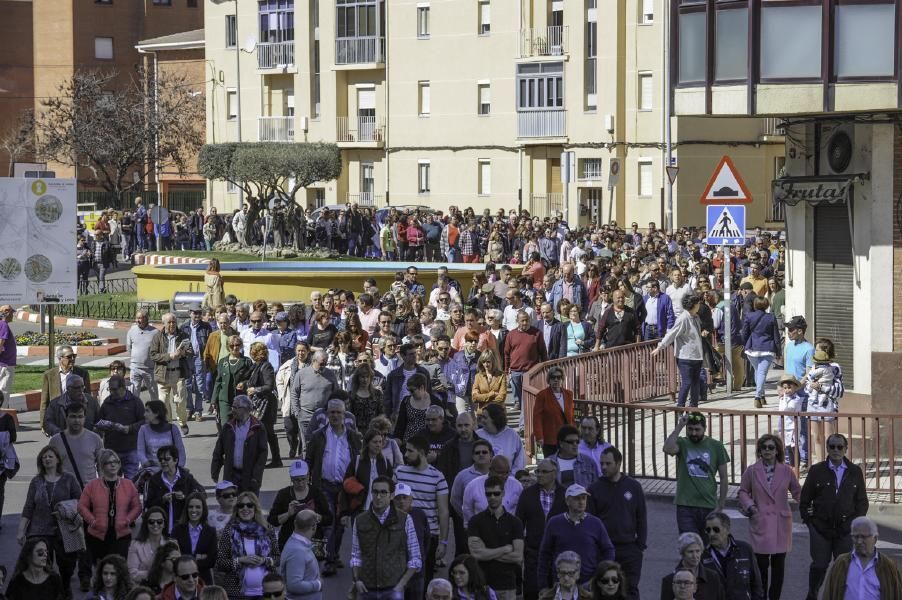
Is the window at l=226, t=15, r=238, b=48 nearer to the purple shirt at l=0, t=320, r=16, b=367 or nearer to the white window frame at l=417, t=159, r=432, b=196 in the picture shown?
the white window frame at l=417, t=159, r=432, b=196

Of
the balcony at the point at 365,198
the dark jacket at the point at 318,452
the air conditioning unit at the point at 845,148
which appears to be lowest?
the dark jacket at the point at 318,452

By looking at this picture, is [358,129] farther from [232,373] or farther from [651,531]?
[651,531]

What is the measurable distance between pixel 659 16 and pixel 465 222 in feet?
48.5

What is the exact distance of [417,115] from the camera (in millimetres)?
62844

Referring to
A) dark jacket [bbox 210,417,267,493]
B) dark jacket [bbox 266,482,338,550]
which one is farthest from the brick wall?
dark jacket [bbox 266,482,338,550]

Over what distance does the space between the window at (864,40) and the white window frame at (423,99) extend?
44350mm

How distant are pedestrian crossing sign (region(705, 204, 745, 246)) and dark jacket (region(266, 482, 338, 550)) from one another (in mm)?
7931

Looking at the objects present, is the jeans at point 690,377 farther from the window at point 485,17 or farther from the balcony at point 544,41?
the window at point 485,17

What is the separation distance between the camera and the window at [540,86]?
191 ft

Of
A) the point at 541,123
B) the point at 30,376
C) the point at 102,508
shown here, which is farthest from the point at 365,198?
the point at 102,508

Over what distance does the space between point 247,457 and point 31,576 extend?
3735mm

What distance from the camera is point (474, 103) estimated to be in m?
61.2

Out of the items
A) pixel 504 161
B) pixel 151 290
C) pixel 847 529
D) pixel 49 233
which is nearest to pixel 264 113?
pixel 504 161

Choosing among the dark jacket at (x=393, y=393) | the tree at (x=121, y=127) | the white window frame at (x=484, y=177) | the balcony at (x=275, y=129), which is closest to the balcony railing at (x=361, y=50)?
the balcony at (x=275, y=129)
